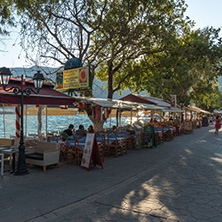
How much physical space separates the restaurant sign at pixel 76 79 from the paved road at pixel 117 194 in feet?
15.6

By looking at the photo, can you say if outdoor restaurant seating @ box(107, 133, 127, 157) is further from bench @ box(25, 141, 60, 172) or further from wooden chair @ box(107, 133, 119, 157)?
bench @ box(25, 141, 60, 172)

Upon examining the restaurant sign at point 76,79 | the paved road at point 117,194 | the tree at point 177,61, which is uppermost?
the tree at point 177,61

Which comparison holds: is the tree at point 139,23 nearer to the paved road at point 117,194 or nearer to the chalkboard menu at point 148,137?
the chalkboard menu at point 148,137

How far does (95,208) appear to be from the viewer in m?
4.66

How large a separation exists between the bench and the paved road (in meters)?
0.27

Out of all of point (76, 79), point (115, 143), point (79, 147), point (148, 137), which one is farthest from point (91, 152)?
point (148, 137)

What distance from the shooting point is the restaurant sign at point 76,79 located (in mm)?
11828

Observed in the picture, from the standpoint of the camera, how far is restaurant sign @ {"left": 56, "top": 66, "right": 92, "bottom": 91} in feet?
38.8

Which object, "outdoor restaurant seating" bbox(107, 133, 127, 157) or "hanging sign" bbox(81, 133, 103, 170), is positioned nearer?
"hanging sign" bbox(81, 133, 103, 170)

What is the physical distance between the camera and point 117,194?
551cm

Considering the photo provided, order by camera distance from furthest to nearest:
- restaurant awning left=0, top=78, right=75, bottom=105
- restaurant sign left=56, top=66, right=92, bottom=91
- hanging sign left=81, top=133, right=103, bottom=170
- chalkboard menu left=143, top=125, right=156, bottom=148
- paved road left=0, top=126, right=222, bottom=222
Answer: chalkboard menu left=143, top=125, right=156, bottom=148 → restaurant sign left=56, top=66, right=92, bottom=91 → hanging sign left=81, top=133, right=103, bottom=170 → restaurant awning left=0, top=78, right=75, bottom=105 → paved road left=0, top=126, right=222, bottom=222

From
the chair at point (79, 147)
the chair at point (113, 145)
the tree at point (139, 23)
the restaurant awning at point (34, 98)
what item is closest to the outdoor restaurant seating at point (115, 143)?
the chair at point (113, 145)

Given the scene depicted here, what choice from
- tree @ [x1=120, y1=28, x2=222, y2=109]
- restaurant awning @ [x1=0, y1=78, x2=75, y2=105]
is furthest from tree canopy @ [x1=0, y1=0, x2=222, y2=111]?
restaurant awning @ [x1=0, y1=78, x2=75, y2=105]

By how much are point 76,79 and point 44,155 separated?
552 centimetres
